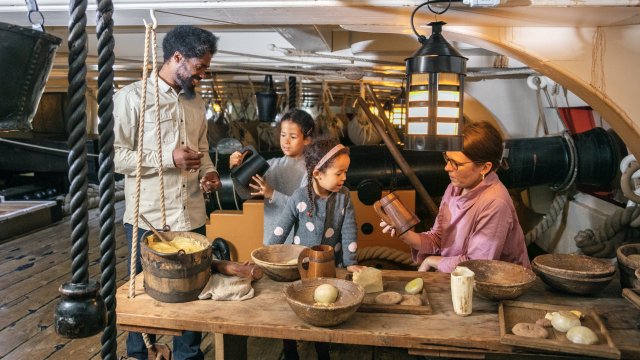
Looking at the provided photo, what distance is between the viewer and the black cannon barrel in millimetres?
3811

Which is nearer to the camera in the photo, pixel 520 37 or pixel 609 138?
pixel 520 37

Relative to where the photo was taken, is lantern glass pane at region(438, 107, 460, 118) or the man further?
the man

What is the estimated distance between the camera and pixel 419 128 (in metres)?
1.65

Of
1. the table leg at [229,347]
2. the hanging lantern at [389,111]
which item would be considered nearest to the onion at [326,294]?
the table leg at [229,347]

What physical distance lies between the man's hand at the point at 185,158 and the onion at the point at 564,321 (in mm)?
1632

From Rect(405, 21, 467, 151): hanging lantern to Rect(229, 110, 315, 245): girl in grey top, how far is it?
49.7 inches

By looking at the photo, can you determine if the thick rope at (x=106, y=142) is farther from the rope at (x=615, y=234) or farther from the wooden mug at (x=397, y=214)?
the rope at (x=615, y=234)

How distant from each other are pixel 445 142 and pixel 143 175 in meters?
1.55

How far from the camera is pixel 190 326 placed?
1667 mm

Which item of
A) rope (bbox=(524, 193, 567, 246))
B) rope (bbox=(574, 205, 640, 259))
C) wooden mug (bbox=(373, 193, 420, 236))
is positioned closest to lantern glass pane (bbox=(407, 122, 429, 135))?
wooden mug (bbox=(373, 193, 420, 236))

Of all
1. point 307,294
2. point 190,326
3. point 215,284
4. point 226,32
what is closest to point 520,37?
point 307,294

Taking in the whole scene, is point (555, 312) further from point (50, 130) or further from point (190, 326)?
point (50, 130)

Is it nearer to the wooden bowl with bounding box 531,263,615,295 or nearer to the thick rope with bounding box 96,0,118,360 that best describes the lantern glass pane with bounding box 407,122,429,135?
the wooden bowl with bounding box 531,263,615,295

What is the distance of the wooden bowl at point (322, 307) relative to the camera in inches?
61.0
